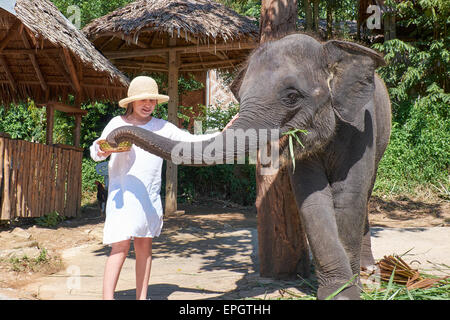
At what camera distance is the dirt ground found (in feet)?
16.4

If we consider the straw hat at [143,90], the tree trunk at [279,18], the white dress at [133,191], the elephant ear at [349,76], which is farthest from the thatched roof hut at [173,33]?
the elephant ear at [349,76]

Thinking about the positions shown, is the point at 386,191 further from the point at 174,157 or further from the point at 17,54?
the point at 174,157

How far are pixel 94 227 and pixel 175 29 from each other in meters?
4.04

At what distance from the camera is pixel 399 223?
8750 millimetres

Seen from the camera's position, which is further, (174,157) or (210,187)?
(210,187)

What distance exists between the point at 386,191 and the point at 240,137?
368 inches

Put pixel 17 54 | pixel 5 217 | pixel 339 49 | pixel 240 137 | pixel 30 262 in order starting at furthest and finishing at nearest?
pixel 17 54
pixel 5 217
pixel 30 262
pixel 339 49
pixel 240 137

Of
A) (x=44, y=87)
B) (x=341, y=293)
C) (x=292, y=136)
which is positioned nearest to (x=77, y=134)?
(x=44, y=87)

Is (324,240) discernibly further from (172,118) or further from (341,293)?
(172,118)

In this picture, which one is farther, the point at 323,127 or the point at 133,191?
the point at 133,191

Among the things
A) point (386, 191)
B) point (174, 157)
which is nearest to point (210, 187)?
point (386, 191)

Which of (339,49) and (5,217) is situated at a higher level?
(339,49)

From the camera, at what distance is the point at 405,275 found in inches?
141
